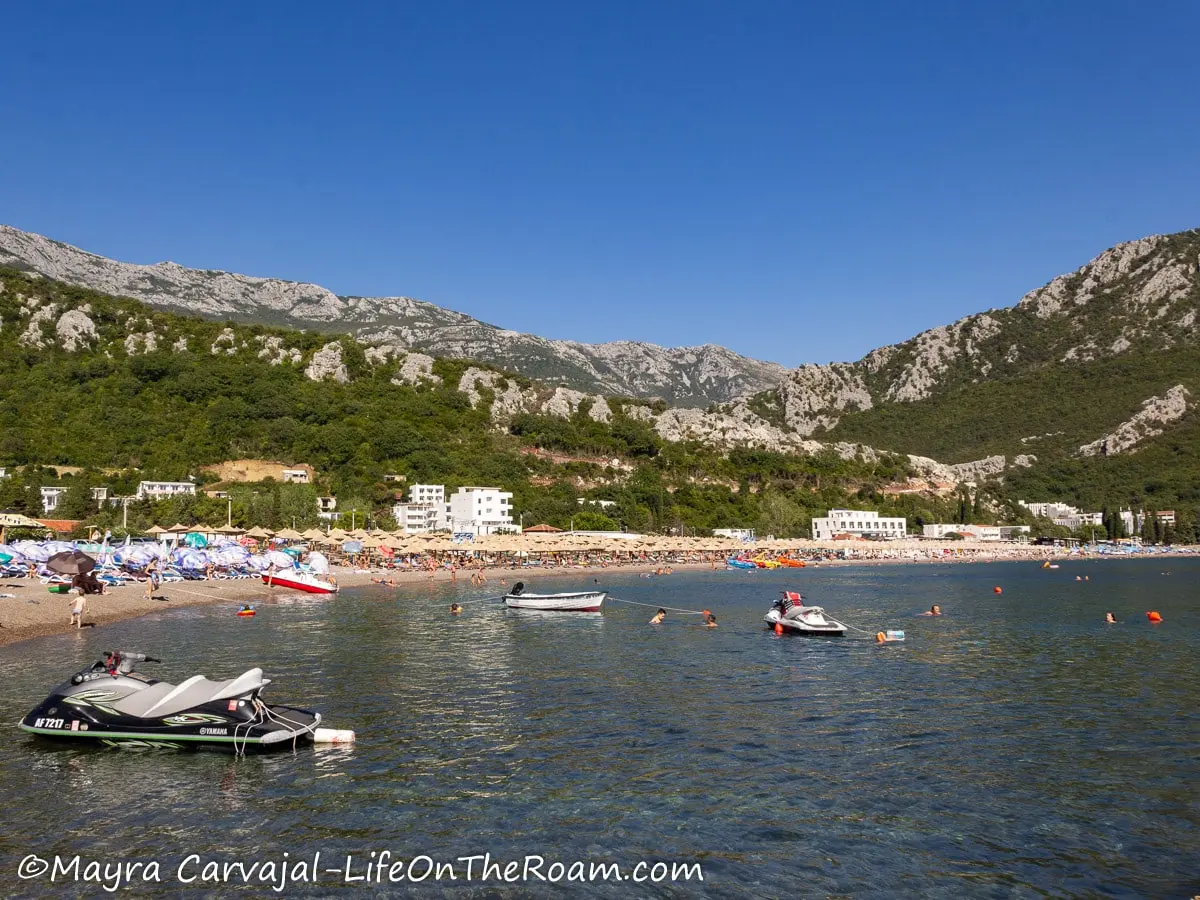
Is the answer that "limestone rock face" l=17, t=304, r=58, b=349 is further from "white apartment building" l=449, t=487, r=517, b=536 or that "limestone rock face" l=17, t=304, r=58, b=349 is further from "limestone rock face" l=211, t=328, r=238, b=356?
"white apartment building" l=449, t=487, r=517, b=536

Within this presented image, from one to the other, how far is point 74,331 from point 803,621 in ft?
497

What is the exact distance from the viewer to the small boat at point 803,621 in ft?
133

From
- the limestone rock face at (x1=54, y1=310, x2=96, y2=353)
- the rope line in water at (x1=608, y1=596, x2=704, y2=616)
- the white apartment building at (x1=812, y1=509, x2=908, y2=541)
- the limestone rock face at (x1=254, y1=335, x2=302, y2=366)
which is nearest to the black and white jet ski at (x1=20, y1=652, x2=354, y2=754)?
the rope line in water at (x1=608, y1=596, x2=704, y2=616)

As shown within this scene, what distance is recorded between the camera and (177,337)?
6304 inches

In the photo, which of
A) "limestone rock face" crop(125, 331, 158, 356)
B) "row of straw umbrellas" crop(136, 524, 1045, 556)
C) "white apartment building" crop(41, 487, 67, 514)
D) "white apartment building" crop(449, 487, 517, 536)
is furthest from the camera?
"limestone rock face" crop(125, 331, 158, 356)

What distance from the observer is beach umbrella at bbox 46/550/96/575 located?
4225 centimetres

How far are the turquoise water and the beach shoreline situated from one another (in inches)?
213

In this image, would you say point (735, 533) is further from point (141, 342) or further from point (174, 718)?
point (174, 718)

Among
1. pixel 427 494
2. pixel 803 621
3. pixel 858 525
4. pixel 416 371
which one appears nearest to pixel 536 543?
pixel 427 494

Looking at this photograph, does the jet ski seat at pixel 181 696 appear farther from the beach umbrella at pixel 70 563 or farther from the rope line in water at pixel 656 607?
the rope line in water at pixel 656 607

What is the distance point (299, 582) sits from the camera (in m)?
66.0

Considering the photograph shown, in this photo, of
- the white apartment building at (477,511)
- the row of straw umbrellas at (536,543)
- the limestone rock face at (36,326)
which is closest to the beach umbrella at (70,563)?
the row of straw umbrellas at (536,543)

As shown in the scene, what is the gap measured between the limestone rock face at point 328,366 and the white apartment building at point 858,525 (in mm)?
98923

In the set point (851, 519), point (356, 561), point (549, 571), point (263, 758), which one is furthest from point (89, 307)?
point (263, 758)
